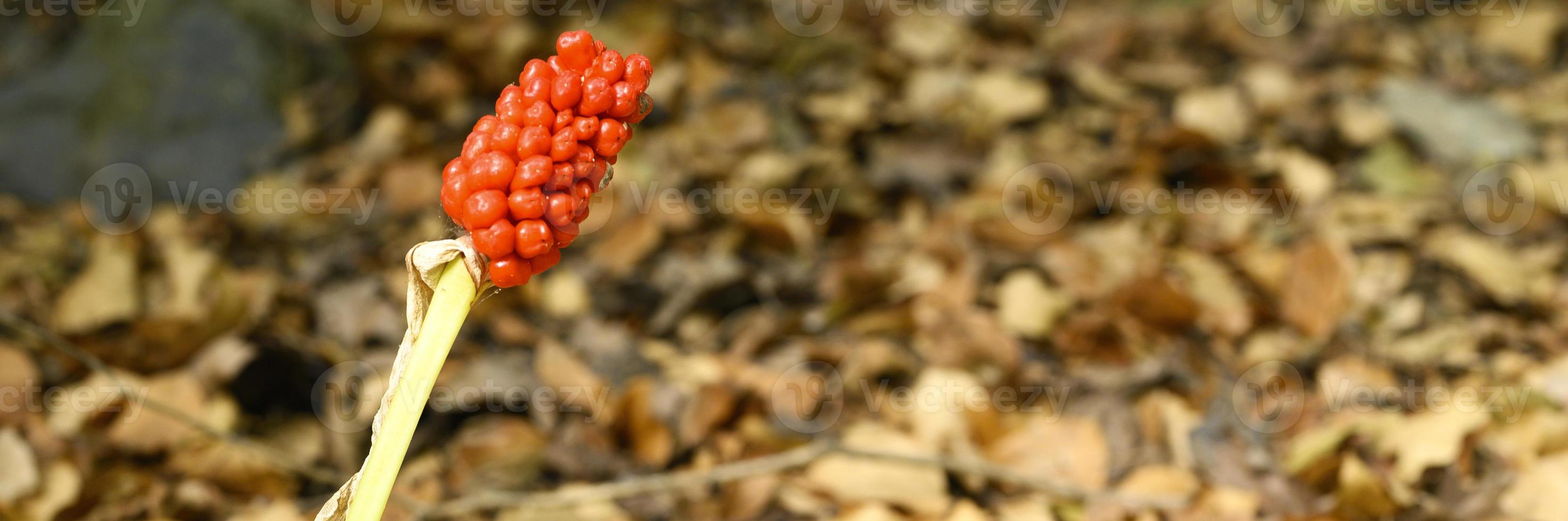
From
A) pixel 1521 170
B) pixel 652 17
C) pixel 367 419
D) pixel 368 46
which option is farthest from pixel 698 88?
pixel 1521 170

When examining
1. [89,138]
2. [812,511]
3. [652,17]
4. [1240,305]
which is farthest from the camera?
[652,17]

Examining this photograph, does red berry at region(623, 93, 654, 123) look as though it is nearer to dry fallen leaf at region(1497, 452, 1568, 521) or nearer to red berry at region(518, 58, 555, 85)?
red berry at region(518, 58, 555, 85)

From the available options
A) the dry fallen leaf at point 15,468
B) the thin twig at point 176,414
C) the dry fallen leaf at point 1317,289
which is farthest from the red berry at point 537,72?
the dry fallen leaf at point 1317,289

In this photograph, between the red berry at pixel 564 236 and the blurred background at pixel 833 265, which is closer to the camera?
the red berry at pixel 564 236

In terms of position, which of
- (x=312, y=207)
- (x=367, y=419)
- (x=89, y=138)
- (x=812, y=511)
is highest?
(x=89, y=138)

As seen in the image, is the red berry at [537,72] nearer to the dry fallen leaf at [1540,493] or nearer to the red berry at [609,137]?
the red berry at [609,137]

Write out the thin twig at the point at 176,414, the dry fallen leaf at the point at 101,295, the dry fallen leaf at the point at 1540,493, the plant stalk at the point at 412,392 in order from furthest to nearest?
the dry fallen leaf at the point at 101,295 → the thin twig at the point at 176,414 → the dry fallen leaf at the point at 1540,493 → the plant stalk at the point at 412,392

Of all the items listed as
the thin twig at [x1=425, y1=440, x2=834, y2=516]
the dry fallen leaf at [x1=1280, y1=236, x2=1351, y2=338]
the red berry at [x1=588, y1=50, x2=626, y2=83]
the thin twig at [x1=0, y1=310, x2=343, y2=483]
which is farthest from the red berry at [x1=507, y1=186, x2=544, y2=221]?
the dry fallen leaf at [x1=1280, y1=236, x2=1351, y2=338]

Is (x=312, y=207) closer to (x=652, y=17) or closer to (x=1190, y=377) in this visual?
(x=652, y=17)
